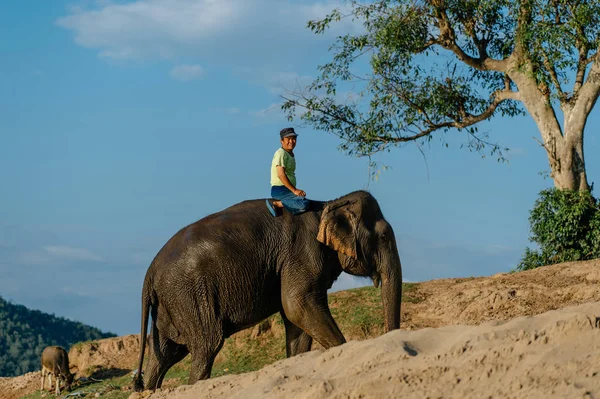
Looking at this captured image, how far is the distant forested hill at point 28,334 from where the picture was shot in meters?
30.7

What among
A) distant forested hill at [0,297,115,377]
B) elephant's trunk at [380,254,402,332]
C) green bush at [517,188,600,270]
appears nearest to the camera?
elephant's trunk at [380,254,402,332]

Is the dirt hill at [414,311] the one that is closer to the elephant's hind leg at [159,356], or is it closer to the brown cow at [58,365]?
the brown cow at [58,365]

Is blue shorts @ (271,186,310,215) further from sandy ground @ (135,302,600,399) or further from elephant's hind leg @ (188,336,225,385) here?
sandy ground @ (135,302,600,399)

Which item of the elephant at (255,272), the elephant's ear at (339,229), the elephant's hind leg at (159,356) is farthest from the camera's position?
the elephant's hind leg at (159,356)

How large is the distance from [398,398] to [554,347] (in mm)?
1252

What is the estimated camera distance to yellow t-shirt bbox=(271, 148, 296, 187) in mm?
10977

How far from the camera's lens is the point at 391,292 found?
36.3 feet

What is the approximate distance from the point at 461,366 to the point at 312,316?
4126 mm

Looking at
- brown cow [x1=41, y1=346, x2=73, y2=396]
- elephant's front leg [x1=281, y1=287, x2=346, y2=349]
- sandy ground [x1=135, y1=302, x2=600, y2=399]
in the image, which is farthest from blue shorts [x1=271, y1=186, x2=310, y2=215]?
brown cow [x1=41, y1=346, x2=73, y2=396]

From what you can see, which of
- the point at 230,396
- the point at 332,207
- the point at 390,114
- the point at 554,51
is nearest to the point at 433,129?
the point at 390,114

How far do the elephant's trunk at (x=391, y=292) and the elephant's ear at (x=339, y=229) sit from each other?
0.48 m

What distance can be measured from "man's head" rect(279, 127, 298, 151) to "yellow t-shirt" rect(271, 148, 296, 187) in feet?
0.36

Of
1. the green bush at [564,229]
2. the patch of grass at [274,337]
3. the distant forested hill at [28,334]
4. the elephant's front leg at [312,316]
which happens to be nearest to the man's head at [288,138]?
the elephant's front leg at [312,316]

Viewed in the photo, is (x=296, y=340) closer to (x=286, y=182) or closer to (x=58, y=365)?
(x=286, y=182)
